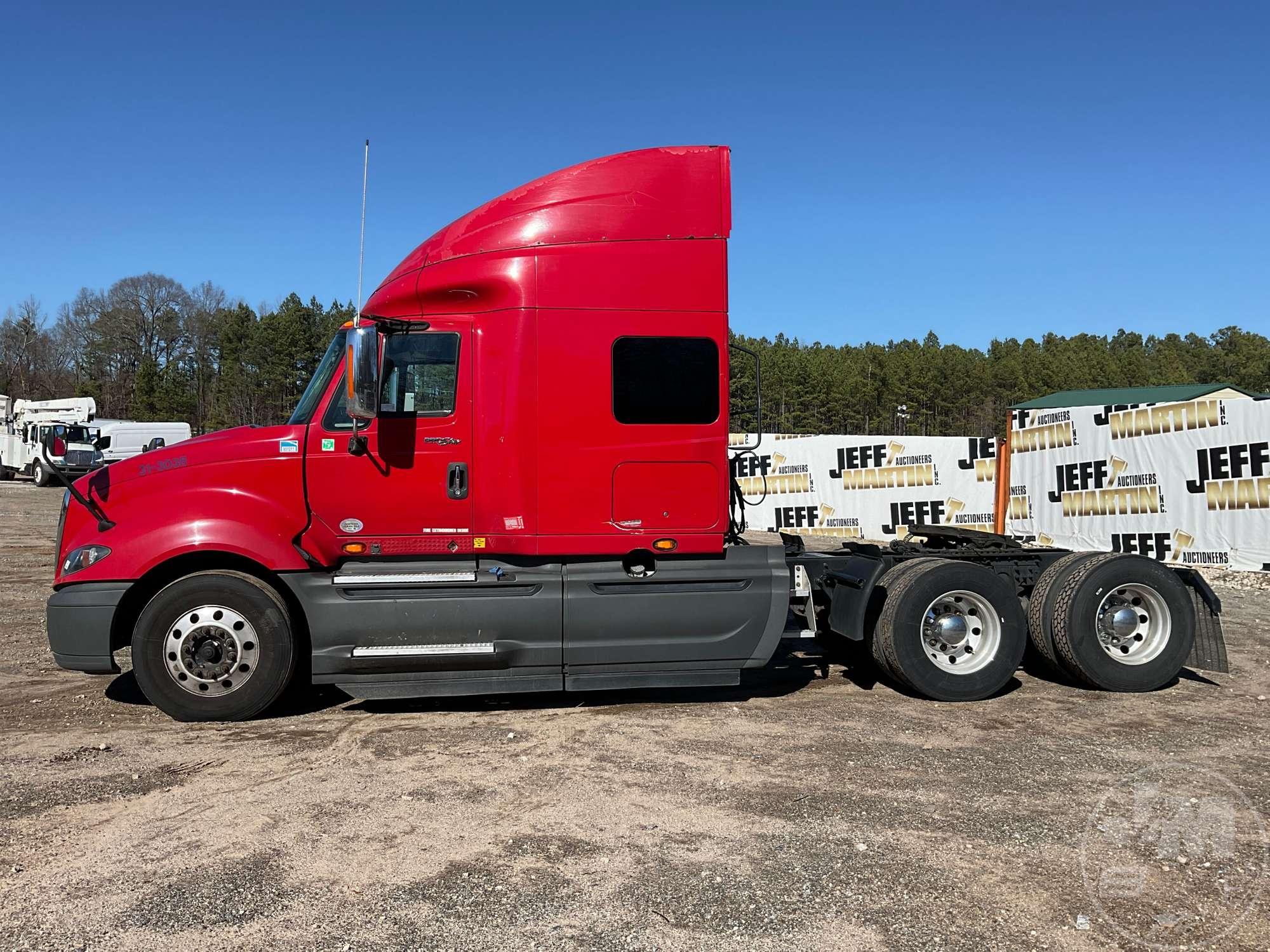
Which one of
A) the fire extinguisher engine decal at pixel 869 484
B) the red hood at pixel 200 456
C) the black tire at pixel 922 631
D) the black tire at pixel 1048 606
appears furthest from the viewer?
the fire extinguisher engine decal at pixel 869 484

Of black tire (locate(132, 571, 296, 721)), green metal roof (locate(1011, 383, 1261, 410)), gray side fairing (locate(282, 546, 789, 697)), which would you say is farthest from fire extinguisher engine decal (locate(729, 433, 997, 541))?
green metal roof (locate(1011, 383, 1261, 410))

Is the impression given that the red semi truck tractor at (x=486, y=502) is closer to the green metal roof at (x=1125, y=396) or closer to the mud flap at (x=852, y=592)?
the mud flap at (x=852, y=592)

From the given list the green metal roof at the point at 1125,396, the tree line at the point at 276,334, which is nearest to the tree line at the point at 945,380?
the tree line at the point at 276,334

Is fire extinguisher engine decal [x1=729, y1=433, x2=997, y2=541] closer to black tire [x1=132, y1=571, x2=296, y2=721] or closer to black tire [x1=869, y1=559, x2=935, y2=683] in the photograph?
black tire [x1=869, y1=559, x2=935, y2=683]

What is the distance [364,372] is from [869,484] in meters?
16.5

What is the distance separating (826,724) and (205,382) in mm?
71669

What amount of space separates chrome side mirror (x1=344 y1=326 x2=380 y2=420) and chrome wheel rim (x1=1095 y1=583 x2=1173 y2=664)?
18.5 feet

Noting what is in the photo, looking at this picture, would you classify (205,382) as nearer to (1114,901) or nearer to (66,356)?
(66,356)

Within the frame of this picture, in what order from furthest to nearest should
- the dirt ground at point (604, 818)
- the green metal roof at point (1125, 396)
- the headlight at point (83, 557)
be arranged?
the green metal roof at point (1125, 396)
the headlight at point (83, 557)
the dirt ground at point (604, 818)

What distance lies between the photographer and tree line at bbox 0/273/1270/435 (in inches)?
2506

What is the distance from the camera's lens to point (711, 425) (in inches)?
244

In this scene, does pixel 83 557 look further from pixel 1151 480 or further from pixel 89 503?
pixel 1151 480

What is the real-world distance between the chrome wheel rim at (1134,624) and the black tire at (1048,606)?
1.14 feet

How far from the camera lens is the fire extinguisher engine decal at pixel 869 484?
19.0 m
